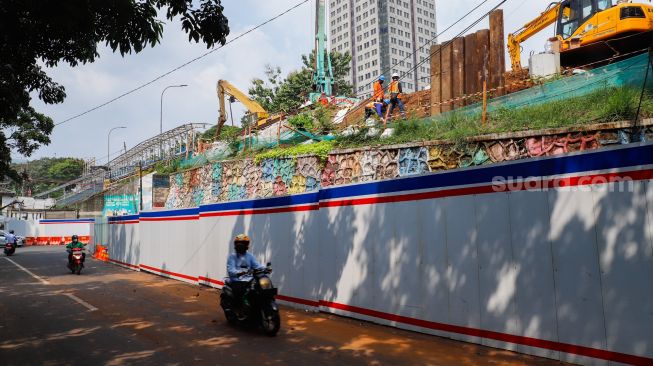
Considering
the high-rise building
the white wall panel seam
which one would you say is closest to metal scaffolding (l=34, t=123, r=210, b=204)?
the white wall panel seam

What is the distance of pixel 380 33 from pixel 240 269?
139 m

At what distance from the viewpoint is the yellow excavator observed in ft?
42.5

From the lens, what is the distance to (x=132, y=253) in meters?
20.2

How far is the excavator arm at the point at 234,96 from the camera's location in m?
30.2

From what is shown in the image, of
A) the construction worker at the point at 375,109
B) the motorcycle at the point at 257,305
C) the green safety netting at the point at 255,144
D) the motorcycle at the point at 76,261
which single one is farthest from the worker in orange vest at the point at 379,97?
the motorcycle at the point at 76,261

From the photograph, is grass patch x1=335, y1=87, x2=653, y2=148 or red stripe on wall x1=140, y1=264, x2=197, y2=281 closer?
grass patch x1=335, y1=87, x2=653, y2=148

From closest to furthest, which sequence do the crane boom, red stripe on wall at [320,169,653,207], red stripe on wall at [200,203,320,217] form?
red stripe on wall at [320,169,653,207] < red stripe on wall at [200,203,320,217] < the crane boom

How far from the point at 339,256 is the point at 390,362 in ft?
11.1

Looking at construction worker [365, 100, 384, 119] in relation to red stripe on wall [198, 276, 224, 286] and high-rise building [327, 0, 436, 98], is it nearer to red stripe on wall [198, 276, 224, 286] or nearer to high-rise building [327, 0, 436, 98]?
red stripe on wall [198, 276, 224, 286]

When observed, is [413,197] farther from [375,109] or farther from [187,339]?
[375,109]

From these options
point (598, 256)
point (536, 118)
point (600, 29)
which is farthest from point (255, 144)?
point (598, 256)

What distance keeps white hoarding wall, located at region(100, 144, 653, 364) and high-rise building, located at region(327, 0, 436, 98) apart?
124681 mm

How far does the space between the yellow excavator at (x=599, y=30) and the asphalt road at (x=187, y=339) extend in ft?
32.7

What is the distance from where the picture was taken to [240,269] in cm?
775
